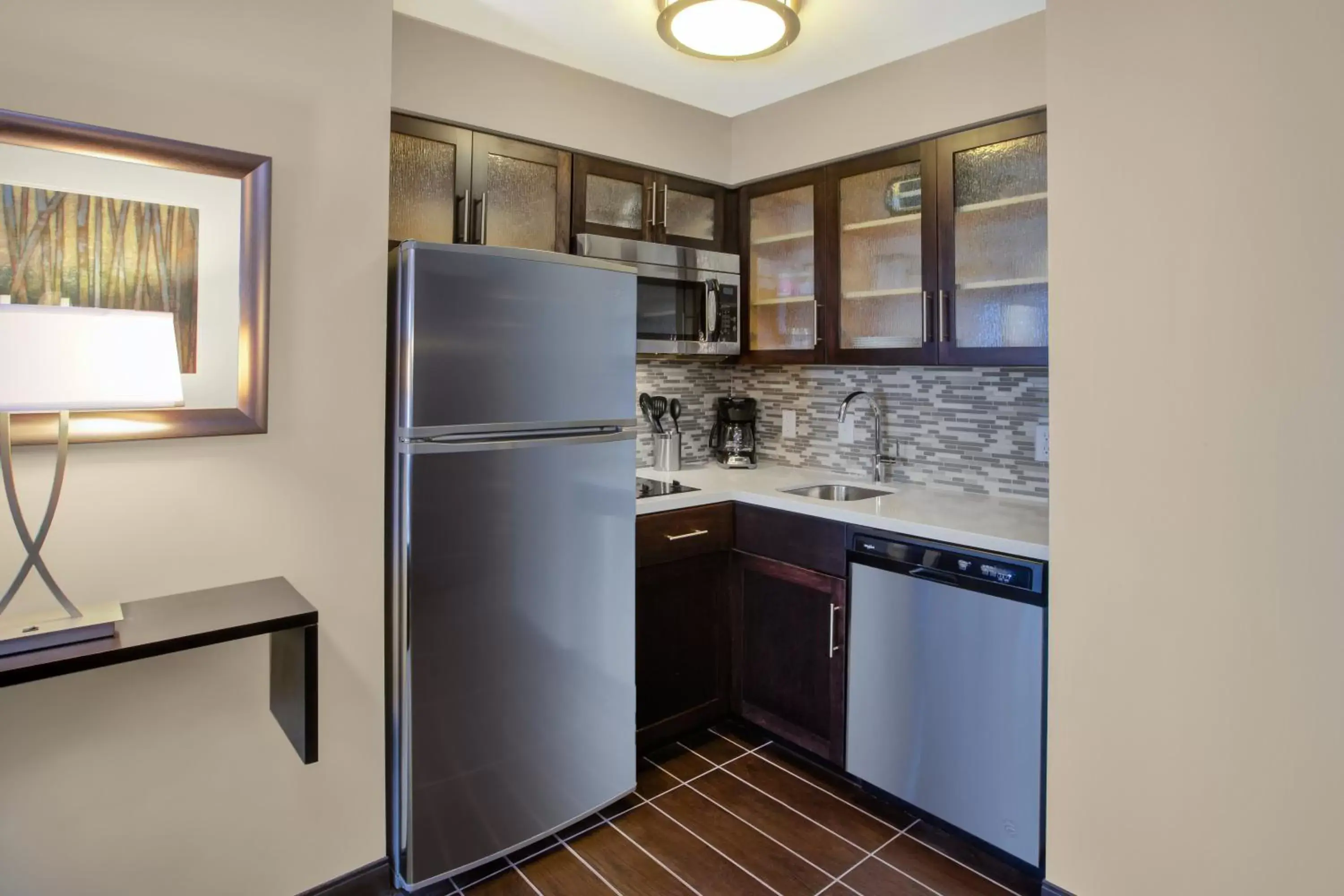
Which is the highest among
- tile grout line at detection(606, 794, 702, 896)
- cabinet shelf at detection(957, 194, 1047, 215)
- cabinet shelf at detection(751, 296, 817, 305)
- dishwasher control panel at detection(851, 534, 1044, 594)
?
cabinet shelf at detection(957, 194, 1047, 215)

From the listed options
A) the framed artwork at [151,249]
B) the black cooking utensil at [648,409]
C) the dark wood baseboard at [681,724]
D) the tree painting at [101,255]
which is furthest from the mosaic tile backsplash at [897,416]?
the tree painting at [101,255]

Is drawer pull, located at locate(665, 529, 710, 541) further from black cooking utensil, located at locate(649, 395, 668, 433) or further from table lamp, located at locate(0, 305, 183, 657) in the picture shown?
table lamp, located at locate(0, 305, 183, 657)

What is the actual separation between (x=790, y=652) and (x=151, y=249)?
2099mm

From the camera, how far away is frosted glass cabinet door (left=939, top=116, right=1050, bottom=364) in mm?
2297

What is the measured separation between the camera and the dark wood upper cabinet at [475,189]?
2.31 metres

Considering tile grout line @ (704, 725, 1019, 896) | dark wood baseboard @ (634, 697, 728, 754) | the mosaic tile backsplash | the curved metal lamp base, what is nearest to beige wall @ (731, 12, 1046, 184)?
the mosaic tile backsplash

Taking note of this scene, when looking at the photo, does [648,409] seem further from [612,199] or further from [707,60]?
[707,60]

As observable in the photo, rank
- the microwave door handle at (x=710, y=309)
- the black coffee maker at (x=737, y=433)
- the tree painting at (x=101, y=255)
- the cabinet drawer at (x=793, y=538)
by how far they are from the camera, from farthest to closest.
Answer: the black coffee maker at (x=737, y=433)
the microwave door handle at (x=710, y=309)
the cabinet drawer at (x=793, y=538)
the tree painting at (x=101, y=255)

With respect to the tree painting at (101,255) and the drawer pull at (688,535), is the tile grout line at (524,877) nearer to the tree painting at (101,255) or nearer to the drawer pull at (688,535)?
the drawer pull at (688,535)

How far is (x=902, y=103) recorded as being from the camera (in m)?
2.60

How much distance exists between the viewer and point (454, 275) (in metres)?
1.90

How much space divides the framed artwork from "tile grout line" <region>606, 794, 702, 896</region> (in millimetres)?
1492

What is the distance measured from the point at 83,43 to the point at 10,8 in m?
0.11

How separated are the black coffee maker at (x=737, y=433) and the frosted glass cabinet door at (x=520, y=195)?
44.1 inches
